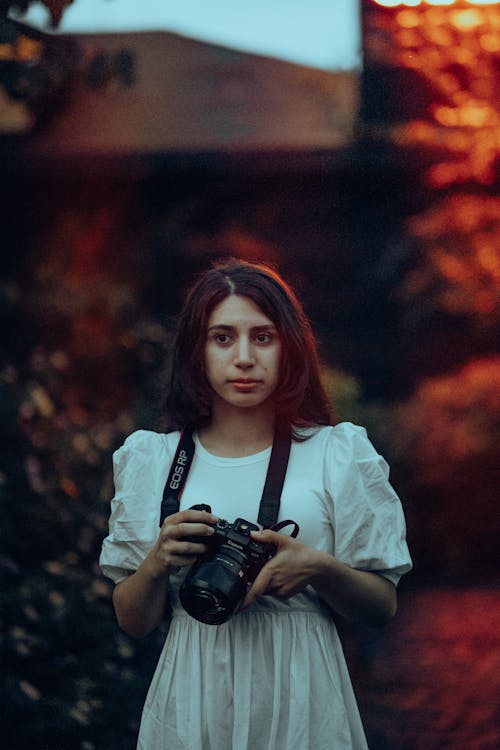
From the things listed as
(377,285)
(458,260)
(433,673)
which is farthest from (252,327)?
(377,285)

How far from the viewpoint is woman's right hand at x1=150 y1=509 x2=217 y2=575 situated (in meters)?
1.63

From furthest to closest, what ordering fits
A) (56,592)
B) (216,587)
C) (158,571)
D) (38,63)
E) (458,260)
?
(458,260), (38,63), (56,592), (158,571), (216,587)

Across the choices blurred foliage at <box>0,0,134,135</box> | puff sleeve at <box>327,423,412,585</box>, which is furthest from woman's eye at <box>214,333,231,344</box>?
blurred foliage at <box>0,0,134,135</box>

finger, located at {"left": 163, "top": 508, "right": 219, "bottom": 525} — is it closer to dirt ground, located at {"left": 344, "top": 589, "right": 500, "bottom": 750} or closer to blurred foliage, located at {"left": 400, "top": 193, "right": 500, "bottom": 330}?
dirt ground, located at {"left": 344, "top": 589, "right": 500, "bottom": 750}

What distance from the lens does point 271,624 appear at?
68.9 inches

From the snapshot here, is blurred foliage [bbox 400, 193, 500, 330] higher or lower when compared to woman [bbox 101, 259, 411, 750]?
higher

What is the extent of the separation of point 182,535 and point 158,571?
11cm

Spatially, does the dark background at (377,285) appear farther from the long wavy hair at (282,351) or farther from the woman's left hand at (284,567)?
the woman's left hand at (284,567)

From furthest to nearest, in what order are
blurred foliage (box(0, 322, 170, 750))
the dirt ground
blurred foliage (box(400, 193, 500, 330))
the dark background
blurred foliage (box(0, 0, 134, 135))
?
blurred foliage (box(400, 193, 500, 330))
the dark background
the dirt ground
blurred foliage (box(0, 322, 170, 750))
blurred foliage (box(0, 0, 134, 135))

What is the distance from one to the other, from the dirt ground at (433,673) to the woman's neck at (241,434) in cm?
259

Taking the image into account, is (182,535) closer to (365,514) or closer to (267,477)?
(267,477)

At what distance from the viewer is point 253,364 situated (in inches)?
70.3

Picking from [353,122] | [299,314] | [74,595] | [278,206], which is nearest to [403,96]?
[353,122]

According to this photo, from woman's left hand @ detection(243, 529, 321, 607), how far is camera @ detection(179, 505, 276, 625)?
0.7 inches
